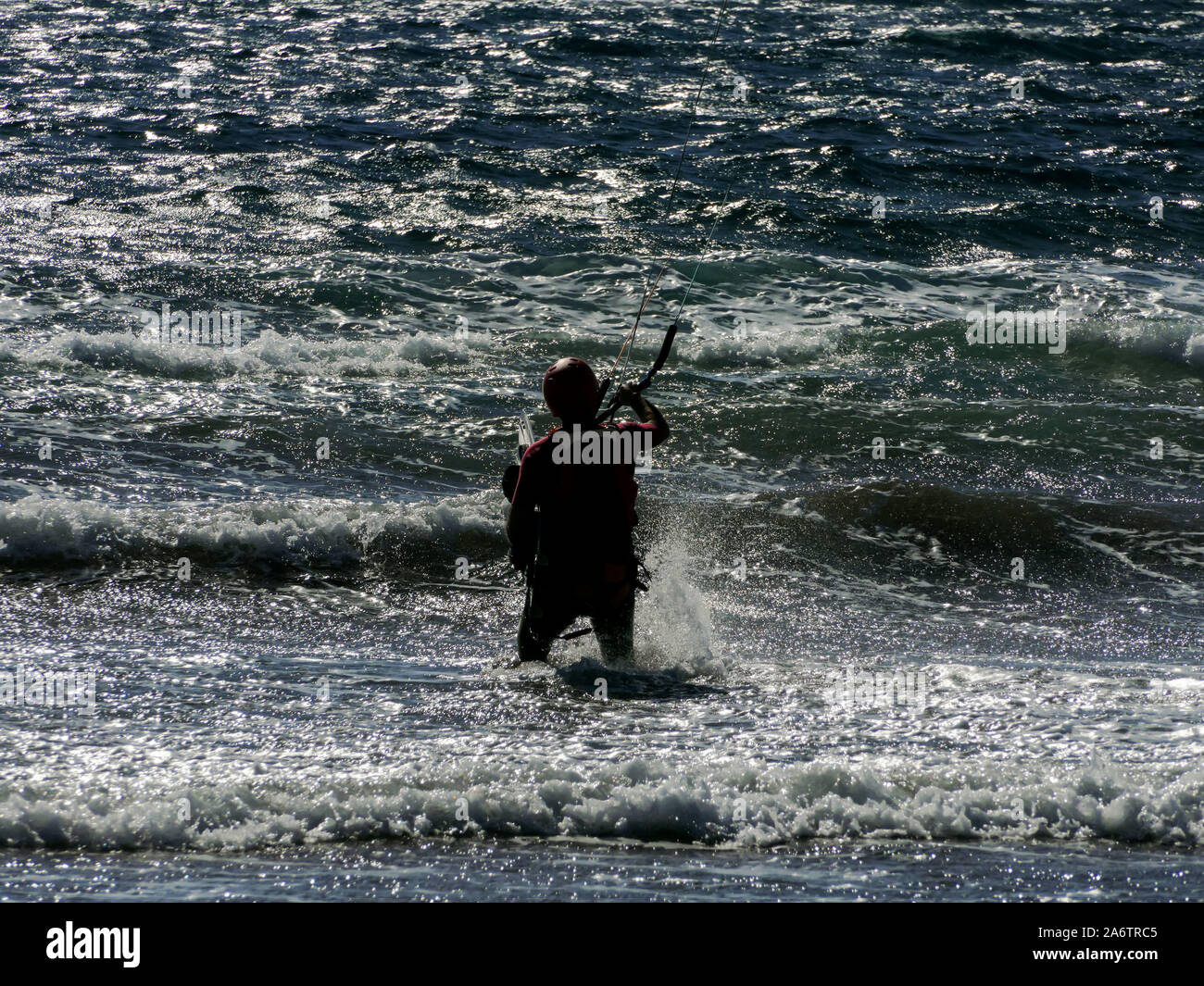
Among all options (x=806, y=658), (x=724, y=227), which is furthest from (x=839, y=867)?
(x=724, y=227)

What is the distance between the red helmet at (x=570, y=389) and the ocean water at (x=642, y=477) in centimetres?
131

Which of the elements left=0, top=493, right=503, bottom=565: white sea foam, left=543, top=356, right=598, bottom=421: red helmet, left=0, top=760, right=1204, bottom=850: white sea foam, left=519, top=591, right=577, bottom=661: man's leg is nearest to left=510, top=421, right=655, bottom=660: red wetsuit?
left=519, top=591, right=577, bottom=661: man's leg

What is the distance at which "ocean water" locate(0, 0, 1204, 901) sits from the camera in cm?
449

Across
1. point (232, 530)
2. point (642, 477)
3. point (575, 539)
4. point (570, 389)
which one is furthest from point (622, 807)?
point (642, 477)

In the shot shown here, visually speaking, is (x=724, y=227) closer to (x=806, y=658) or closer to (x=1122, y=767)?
(x=806, y=658)

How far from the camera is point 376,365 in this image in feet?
41.3

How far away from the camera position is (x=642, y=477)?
34.0ft

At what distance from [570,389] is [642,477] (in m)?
4.88

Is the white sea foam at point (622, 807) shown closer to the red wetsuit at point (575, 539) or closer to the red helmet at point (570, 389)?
the red wetsuit at point (575, 539)

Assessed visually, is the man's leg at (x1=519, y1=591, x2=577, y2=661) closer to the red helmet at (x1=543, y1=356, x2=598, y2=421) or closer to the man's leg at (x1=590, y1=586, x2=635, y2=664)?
the man's leg at (x1=590, y1=586, x2=635, y2=664)

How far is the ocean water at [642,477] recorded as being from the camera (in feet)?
14.7

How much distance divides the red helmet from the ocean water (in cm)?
131

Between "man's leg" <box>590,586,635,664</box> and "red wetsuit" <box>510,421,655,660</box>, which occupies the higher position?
"red wetsuit" <box>510,421,655,660</box>

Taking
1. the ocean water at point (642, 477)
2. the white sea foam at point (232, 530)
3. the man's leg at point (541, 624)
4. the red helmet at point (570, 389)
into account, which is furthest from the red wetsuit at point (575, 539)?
the white sea foam at point (232, 530)
